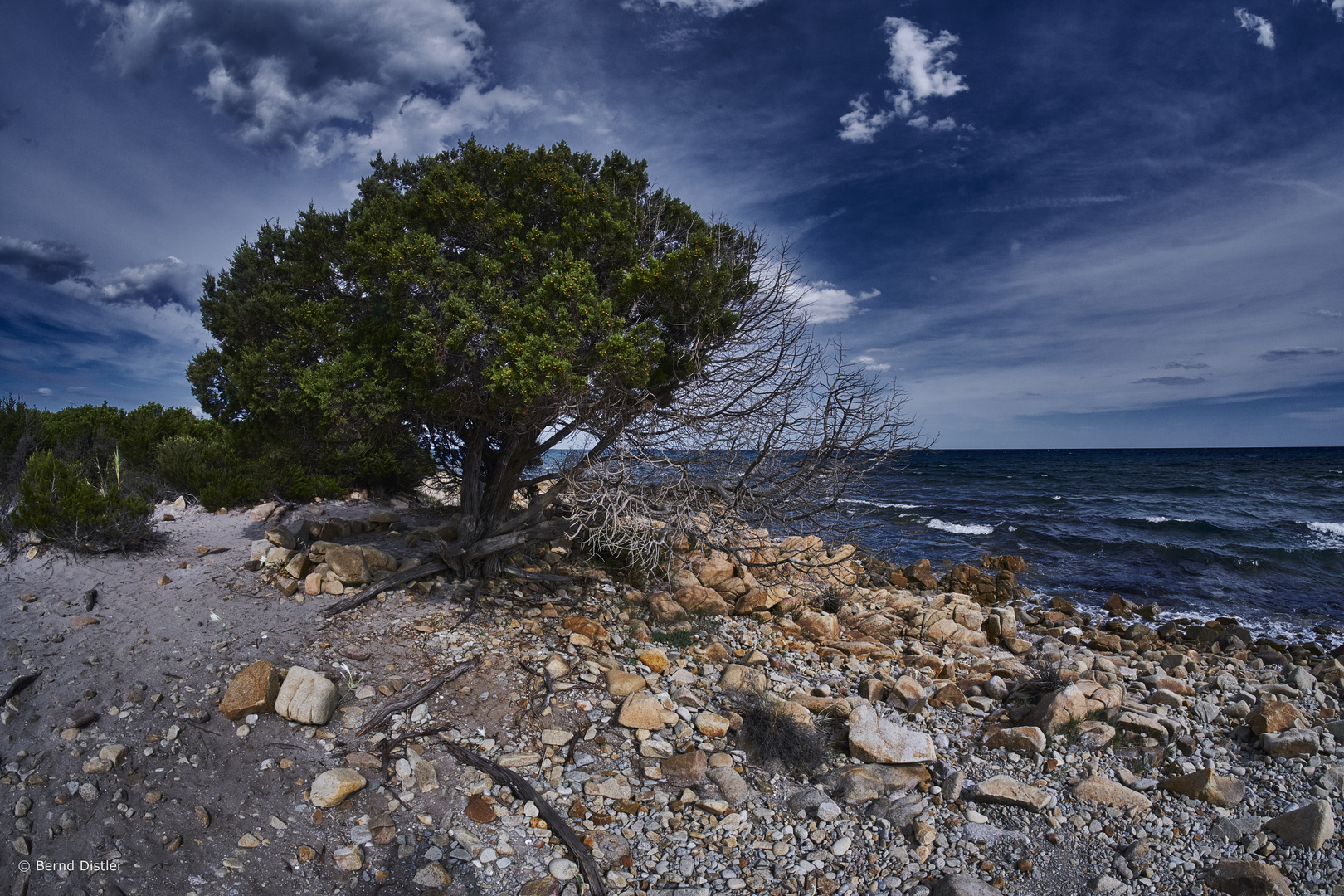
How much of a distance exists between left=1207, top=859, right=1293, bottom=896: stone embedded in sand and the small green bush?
11545 mm

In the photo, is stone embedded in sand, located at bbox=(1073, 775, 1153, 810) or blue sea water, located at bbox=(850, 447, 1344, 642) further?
blue sea water, located at bbox=(850, 447, 1344, 642)

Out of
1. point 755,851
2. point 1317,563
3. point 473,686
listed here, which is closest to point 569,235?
point 473,686

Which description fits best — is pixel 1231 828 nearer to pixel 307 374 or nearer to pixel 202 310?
pixel 307 374

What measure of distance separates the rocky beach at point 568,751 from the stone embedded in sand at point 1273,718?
1.6 inches

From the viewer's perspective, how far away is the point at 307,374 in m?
7.19

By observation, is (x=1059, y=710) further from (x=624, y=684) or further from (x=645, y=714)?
(x=624, y=684)

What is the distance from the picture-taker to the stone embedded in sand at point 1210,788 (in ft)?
16.8

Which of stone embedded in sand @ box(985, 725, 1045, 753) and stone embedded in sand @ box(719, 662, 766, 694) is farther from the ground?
stone embedded in sand @ box(719, 662, 766, 694)

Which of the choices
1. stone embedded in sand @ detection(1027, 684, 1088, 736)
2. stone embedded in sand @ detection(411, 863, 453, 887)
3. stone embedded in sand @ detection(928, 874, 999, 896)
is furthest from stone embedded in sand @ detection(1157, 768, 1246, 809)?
stone embedded in sand @ detection(411, 863, 453, 887)

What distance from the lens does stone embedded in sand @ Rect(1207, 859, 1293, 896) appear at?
4.11m

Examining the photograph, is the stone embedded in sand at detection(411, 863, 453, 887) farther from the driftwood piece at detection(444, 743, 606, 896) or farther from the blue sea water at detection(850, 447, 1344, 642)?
the blue sea water at detection(850, 447, 1344, 642)

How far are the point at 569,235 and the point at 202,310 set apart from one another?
6.31m

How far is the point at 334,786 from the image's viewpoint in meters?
4.70

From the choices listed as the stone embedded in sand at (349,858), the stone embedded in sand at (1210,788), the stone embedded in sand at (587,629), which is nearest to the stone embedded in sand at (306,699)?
the stone embedded in sand at (349,858)
